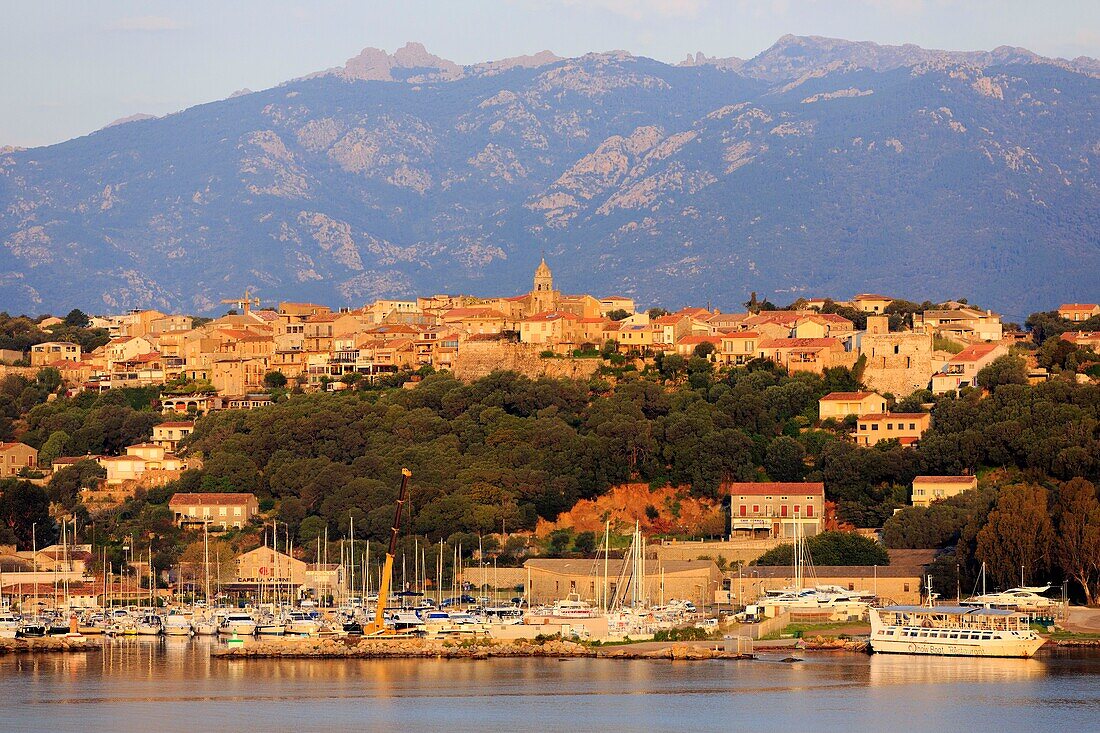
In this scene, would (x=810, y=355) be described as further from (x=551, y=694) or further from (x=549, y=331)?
(x=551, y=694)

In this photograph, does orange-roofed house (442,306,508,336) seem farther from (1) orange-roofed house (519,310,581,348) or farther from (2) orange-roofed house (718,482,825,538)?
(2) orange-roofed house (718,482,825,538)

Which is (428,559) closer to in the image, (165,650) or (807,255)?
(165,650)

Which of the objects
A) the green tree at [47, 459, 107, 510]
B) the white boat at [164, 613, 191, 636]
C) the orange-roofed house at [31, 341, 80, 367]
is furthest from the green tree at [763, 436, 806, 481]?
the orange-roofed house at [31, 341, 80, 367]

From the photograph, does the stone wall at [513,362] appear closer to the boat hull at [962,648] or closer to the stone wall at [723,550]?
the stone wall at [723,550]

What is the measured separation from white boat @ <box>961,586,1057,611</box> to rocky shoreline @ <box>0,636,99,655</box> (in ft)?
83.2

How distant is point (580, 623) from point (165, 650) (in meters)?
11.9

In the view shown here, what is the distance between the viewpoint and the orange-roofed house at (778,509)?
7219 cm

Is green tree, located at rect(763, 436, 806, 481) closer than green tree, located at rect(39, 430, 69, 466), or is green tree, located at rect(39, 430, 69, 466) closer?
green tree, located at rect(763, 436, 806, 481)

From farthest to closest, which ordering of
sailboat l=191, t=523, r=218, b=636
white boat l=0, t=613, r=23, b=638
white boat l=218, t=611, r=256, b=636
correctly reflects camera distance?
1. sailboat l=191, t=523, r=218, b=636
2. white boat l=218, t=611, r=256, b=636
3. white boat l=0, t=613, r=23, b=638

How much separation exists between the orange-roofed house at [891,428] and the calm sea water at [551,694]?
21.4 metres

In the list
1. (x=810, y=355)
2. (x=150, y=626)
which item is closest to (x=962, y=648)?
(x=150, y=626)

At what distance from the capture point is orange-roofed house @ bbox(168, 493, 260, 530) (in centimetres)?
7800

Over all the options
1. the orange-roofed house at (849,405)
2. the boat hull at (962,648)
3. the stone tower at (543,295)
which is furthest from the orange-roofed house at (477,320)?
the boat hull at (962,648)

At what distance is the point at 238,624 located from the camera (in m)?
64.2
